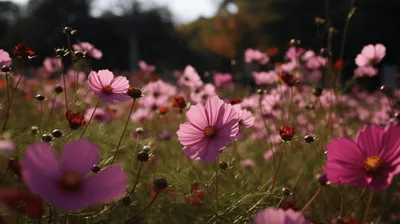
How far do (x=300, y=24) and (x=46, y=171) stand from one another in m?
12.1

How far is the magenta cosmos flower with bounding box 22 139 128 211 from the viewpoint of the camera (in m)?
0.44

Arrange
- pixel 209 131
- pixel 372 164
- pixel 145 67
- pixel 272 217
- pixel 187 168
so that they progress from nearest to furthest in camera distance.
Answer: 1. pixel 272 217
2. pixel 372 164
3. pixel 209 131
4. pixel 187 168
5. pixel 145 67

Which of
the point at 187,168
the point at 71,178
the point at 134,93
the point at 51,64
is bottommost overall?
the point at 187,168

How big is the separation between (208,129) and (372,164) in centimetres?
31

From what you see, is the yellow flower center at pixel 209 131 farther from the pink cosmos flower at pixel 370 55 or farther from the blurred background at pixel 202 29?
the blurred background at pixel 202 29

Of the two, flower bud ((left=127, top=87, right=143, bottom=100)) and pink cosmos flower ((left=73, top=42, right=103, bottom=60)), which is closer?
flower bud ((left=127, top=87, right=143, bottom=100))

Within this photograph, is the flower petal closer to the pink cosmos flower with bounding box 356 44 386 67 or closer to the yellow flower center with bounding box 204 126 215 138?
the yellow flower center with bounding box 204 126 215 138

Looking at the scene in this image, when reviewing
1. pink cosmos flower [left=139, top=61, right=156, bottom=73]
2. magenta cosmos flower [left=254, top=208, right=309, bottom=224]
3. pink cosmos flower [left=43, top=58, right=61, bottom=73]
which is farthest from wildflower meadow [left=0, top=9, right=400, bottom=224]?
pink cosmos flower [left=43, top=58, right=61, bottom=73]

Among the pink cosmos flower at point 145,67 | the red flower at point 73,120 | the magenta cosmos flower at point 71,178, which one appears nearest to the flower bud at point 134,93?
the red flower at point 73,120

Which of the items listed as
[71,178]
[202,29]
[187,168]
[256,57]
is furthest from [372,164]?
[202,29]

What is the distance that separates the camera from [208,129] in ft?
2.56

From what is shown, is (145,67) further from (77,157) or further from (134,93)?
(77,157)

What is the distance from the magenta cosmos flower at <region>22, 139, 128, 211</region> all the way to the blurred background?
5.29 meters

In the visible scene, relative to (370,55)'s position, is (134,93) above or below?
below
